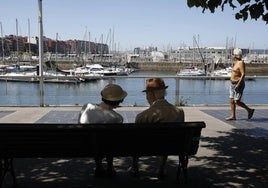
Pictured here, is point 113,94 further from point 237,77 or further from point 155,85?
point 237,77

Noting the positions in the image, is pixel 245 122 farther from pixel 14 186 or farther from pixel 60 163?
pixel 14 186

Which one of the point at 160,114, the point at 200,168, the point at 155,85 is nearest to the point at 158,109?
the point at 160,114

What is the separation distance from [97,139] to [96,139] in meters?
0.01

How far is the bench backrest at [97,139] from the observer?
426 cm

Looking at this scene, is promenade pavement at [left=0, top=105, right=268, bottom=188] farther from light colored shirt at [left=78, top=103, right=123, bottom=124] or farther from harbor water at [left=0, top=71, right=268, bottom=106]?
harbor water at [left=0, top=71, right=268, bottom=106]

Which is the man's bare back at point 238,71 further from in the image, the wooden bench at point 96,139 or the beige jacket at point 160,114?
the wooden bench at point 96,139

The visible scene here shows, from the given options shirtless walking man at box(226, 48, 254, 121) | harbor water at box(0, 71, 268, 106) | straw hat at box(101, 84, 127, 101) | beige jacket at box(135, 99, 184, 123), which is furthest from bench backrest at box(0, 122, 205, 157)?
harbor water at box(0, 71, 268, 106)

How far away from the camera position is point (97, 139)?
442 cm

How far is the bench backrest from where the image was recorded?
4258mm

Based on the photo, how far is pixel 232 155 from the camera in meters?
6.47

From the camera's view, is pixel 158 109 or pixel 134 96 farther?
pixel 134 96

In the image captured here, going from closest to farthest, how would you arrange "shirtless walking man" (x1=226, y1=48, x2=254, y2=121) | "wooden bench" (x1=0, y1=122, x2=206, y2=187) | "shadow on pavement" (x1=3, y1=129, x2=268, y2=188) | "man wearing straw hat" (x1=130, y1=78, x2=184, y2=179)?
"wooden bench" (x1=0, y1=122, x2=206, y2=187) < "man wearing straw hat" (x1=130, y1=78, x2=184, y2=179) < "shadow on pavement" (x1=3, y1=129, x2=268, y2=188) < "shirtless walking man" (x1=226, y1=48, x2=254, y2=121)

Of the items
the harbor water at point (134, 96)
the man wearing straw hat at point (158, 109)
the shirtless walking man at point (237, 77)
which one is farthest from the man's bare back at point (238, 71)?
the man wearing straw hat at point (158, 109)

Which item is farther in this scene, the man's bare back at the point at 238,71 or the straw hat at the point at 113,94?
the man's bare back at the point at 238,71
